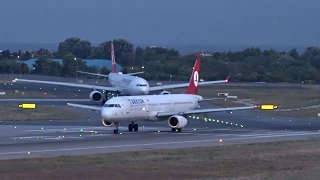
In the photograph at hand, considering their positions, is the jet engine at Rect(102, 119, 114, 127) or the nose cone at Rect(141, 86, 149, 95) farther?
the nose cone at Rect(141, 86, 149, 95)

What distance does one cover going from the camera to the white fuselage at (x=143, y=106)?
175ft

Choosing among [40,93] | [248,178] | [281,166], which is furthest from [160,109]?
[40,93]

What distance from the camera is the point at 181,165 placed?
116 ft

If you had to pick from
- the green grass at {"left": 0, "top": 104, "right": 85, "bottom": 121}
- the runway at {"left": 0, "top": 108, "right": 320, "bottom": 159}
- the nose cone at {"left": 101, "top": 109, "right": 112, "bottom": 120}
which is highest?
the green grass at {"left": 0, "top": 104, "right": 85, "bottom": 121}

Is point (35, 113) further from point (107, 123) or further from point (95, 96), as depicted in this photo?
point (107, 123)

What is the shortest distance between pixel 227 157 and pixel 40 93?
66414 mm

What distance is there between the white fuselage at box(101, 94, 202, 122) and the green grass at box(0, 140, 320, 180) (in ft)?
38.2

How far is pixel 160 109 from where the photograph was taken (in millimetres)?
57562

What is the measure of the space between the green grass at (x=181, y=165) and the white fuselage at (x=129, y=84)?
42.9 m

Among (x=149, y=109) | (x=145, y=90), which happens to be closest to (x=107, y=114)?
(x=149, y=109)

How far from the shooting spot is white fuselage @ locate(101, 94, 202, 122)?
53459 millimetres

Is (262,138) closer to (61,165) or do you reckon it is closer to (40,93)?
(61,165)

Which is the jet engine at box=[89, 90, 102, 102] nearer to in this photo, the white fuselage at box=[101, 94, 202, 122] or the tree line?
the white fuselage at box=[101, 94, 202, 122]

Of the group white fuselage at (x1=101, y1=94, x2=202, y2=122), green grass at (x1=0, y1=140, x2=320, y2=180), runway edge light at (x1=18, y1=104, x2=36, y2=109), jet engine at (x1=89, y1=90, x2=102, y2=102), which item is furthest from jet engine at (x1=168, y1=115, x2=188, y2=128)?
jet engine at (x1=89, y1=90, x2=102, y2=102)
